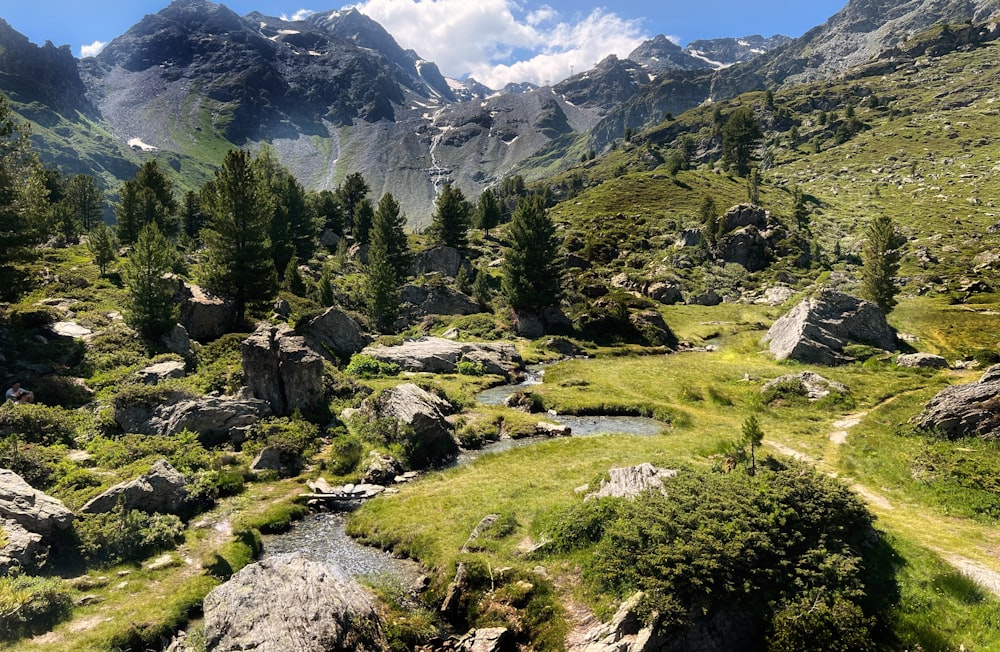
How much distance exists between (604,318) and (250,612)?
60035 mm

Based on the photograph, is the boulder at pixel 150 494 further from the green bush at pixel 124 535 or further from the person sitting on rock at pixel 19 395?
the person sitting on rock at pixel 19 395

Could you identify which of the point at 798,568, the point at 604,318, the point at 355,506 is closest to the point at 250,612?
the point at 355,506

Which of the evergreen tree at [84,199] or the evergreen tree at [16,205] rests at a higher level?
the evergreen tree at [84,199]

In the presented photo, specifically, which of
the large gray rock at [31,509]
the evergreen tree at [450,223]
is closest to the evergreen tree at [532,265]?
the evergreen tree at [450,223]

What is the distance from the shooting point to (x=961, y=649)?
1335cm

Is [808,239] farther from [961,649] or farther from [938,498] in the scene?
[961,649]

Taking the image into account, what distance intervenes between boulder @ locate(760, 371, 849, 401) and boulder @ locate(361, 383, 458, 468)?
27290mm

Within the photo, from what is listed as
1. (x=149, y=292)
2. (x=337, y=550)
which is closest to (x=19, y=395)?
(x=149, y=292)

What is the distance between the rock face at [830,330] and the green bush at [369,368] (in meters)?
40.6

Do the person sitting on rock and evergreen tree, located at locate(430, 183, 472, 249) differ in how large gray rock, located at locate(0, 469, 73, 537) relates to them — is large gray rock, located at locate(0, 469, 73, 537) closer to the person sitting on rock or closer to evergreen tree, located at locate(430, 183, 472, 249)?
the person sitting on rock

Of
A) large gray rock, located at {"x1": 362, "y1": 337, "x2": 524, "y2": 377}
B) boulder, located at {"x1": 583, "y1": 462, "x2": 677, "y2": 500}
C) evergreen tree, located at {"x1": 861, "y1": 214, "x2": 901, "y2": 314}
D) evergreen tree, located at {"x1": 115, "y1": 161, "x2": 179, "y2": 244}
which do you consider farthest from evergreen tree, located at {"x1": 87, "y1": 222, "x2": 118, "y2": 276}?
evergreen tree, located at {"x1": 861, "y1": 214, "x2": 901, "y2": 314}

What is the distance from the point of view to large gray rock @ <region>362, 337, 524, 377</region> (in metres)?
52.6

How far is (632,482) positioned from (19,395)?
37.6 m

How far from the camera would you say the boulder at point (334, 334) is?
169 feet
